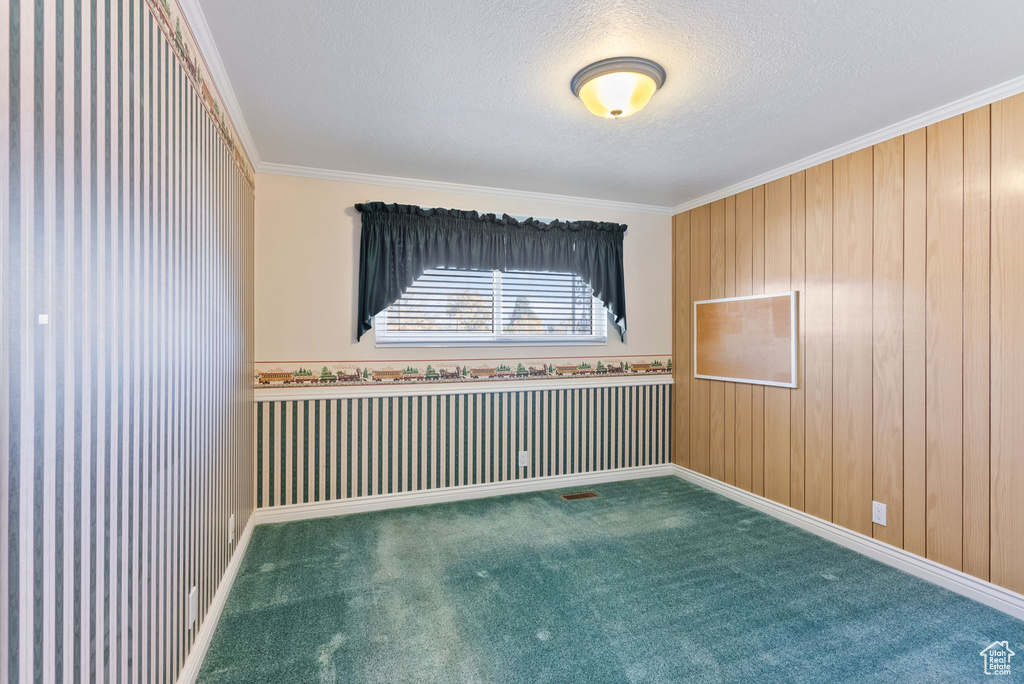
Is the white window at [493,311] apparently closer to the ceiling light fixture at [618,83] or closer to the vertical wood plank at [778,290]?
the vertical wood plank at [778,290]

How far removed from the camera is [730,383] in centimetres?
402

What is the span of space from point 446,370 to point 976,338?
3.24m

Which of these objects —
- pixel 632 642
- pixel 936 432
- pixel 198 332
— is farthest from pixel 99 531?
pixel 936 432

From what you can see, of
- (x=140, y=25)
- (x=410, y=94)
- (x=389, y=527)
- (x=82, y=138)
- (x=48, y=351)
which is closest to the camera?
(x=48, y=351)

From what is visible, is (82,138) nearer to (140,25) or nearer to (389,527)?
(140,25)

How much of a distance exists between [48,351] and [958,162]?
12.2 ft

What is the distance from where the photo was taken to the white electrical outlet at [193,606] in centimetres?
186

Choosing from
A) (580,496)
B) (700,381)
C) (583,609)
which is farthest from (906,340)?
(580,496)

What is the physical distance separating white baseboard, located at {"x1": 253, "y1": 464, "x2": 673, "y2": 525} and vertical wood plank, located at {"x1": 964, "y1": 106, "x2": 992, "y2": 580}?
2.33 m

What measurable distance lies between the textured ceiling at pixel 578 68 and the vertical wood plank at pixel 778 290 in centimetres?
31

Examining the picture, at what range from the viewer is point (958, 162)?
2551 millimetres

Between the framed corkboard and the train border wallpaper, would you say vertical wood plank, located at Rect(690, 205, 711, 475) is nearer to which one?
the framed corkboard

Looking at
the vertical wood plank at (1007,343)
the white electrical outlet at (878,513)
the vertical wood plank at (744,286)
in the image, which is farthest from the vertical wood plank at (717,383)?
the vertical wood plank at (1007,343)

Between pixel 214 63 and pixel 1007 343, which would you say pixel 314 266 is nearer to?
pixel 214 63
